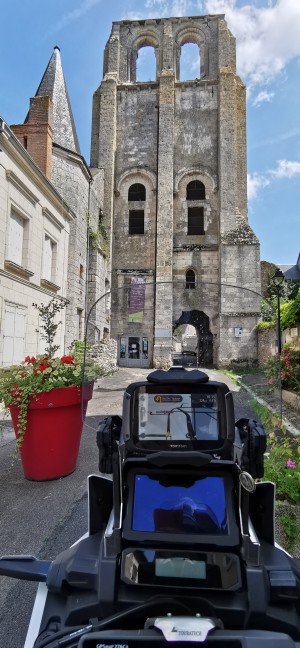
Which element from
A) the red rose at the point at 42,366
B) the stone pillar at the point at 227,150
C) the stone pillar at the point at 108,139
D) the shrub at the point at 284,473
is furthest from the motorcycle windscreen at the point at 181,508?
the stone pillar at the point at 227,150

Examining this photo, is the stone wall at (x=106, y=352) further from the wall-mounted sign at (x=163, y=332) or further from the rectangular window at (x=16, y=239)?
the rectangular window at (x=16, y=239)

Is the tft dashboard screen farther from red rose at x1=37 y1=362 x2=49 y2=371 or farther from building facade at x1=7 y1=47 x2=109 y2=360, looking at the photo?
building facade at x1=7 y1=47 x2=109 y2=360

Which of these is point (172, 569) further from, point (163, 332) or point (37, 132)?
point (163, 332)

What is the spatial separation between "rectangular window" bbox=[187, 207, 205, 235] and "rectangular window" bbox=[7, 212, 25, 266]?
12.6 m

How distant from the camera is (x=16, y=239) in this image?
9078mm

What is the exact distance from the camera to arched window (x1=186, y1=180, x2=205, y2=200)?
20.2m

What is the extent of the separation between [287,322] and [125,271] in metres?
13.1

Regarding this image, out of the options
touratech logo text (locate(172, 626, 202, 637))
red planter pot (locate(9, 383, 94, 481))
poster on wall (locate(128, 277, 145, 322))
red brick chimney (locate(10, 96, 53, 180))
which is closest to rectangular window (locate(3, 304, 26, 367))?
red brick chimney (locate(10, 96, 53, 180))

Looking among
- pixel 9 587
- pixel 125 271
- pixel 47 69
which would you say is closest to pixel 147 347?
pixel 125 271

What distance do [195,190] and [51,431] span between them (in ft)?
63.1

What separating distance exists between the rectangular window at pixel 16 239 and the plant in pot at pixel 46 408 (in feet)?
19.3

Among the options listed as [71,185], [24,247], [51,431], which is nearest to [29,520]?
[51,431]

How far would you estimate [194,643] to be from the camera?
110 centimetres

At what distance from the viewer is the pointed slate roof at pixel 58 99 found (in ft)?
48.1
